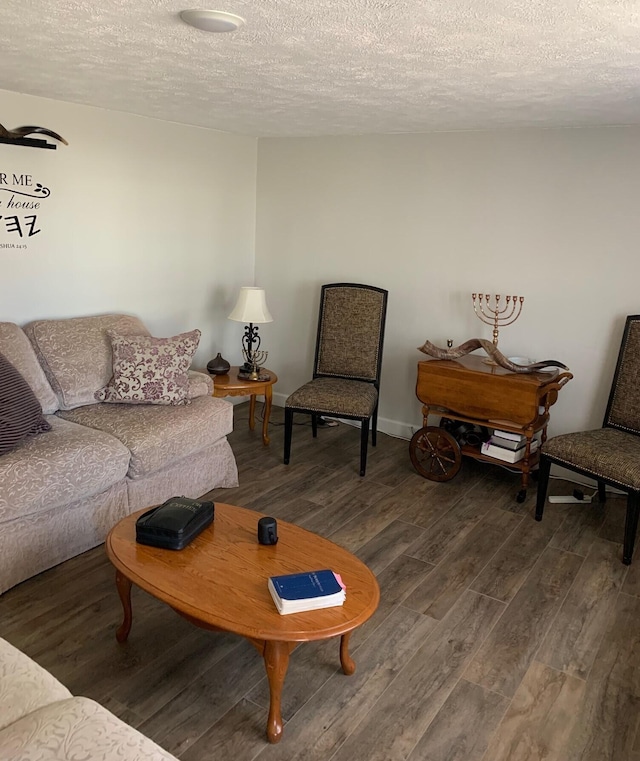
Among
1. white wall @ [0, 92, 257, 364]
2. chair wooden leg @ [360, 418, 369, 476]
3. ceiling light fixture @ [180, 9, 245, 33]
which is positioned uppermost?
ceiling light fixture @ [180, 9, 245, 33]

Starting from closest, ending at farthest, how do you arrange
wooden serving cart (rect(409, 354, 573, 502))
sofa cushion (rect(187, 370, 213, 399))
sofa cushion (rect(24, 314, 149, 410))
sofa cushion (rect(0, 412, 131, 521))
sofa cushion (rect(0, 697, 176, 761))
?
sofa cushion (rect(0, 697, 176, 761)) < sofa cushion (rect(0, 412, 131, 521)) < sofa cushion (rect(24, 314, 149, 410)) < wooden serving cart (rect(409, 354, 573, 502)) < sofa cushion (rect(187, 370, 213, 399))

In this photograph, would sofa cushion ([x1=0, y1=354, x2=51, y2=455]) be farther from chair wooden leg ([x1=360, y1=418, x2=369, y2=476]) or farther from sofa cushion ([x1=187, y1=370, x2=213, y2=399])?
chair wooden leg ([x1=360, y1=418, x2=369, y2=476])

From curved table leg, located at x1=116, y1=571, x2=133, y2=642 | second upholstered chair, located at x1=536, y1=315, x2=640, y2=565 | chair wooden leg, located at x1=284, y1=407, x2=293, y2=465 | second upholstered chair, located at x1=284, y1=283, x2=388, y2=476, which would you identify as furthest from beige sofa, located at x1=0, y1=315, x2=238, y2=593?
second upholstered chair, located at x1=536, y1=315, x2=640, y2=565

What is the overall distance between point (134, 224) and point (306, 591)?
9.29 ft

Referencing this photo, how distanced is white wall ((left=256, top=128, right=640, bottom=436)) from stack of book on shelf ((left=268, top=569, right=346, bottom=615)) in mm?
2346

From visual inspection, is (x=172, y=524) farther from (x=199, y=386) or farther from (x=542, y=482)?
(x=542, y=482)

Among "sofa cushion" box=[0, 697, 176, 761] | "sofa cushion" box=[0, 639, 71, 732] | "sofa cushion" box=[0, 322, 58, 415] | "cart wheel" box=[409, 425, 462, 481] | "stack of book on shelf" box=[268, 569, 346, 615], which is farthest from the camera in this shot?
"cart wheel" box=[409, 425, 462, 481]

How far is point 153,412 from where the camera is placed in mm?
3223

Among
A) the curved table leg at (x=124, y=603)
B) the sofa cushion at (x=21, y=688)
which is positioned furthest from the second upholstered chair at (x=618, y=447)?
the sofa cushion at (x=21, y=688)

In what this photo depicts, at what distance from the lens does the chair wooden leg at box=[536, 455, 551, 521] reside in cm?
325

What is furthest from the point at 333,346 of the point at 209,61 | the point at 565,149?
the point at 209,61

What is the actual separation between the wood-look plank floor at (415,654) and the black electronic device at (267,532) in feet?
1.35

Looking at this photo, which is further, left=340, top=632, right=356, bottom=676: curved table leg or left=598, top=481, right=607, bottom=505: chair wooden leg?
left=598, top=481, right=607, bottom=505: chair wooden leg

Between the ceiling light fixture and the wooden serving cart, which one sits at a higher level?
the ceiling light fixture
